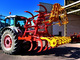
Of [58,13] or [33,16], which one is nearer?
[58,13]

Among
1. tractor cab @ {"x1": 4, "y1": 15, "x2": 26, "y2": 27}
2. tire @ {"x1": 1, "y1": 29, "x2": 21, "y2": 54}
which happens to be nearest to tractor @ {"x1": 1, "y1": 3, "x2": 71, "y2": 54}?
tire @ {"x1": 1, "y1": 29, "x2": 21, "y2": 54}

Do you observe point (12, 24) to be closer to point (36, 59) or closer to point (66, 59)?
point (36, 59)

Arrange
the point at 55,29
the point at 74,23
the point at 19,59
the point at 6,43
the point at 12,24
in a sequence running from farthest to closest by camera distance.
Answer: the point at 55,29
the point at 74,23
the point at 12,24
the point at 6,43
the point at 19,59

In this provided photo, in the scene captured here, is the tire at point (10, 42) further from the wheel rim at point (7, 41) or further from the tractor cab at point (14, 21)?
the tractor cab at point (14, 21)

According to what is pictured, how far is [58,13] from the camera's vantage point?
4.59 metres

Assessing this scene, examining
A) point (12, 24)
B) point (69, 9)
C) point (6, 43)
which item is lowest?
point (6, 43)

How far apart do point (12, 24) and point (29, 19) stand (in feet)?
4.62

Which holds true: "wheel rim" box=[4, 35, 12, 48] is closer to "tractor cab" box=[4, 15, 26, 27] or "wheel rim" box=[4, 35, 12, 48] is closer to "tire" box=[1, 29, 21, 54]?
"tire" box=[1, 29, 21, 54]

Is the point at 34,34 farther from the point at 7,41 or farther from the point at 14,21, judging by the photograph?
the point at 14,21

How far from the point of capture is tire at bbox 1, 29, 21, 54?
5.05 meters

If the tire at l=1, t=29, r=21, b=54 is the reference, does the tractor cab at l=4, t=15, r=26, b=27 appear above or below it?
above

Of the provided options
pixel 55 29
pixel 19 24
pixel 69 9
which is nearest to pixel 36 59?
pixel 19 24

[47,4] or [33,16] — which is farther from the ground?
[47,4]

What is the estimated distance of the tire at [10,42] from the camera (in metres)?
5.05
